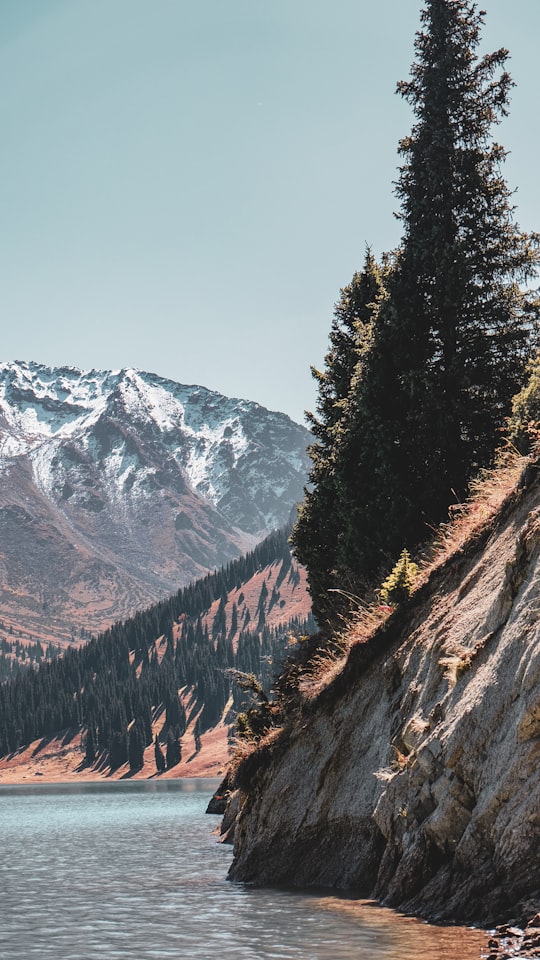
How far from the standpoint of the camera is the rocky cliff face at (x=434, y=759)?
14.2 metres

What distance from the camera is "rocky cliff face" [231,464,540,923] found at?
1416 cm

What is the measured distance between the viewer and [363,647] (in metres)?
22.4

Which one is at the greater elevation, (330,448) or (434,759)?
(330,448)

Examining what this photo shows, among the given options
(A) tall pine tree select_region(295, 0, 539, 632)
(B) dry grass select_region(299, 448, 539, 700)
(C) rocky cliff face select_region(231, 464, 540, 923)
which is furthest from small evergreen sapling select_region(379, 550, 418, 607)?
(A) tall pine tree select_region(295, 0, 539, 632)

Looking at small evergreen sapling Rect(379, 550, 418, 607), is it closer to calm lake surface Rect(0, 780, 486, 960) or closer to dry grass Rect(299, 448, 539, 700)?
dry grass Rect(299, 448, 539, 700)

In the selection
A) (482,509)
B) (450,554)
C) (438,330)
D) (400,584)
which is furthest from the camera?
(438,330)

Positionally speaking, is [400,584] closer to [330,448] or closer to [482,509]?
[482,509]

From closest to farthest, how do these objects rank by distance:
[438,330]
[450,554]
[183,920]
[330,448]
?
[183,920] < [450,554] < [438,330] < [330,448]

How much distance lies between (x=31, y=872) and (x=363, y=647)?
16640mm

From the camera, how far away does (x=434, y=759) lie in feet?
54.2

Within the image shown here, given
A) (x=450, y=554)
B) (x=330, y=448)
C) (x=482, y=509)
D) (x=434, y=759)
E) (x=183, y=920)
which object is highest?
(x=330, y=448)

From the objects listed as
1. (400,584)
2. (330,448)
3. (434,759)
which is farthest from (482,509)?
(330,448)

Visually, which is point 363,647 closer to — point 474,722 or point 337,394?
point 474,722

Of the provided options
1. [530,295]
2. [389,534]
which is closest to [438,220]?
[530,295]
